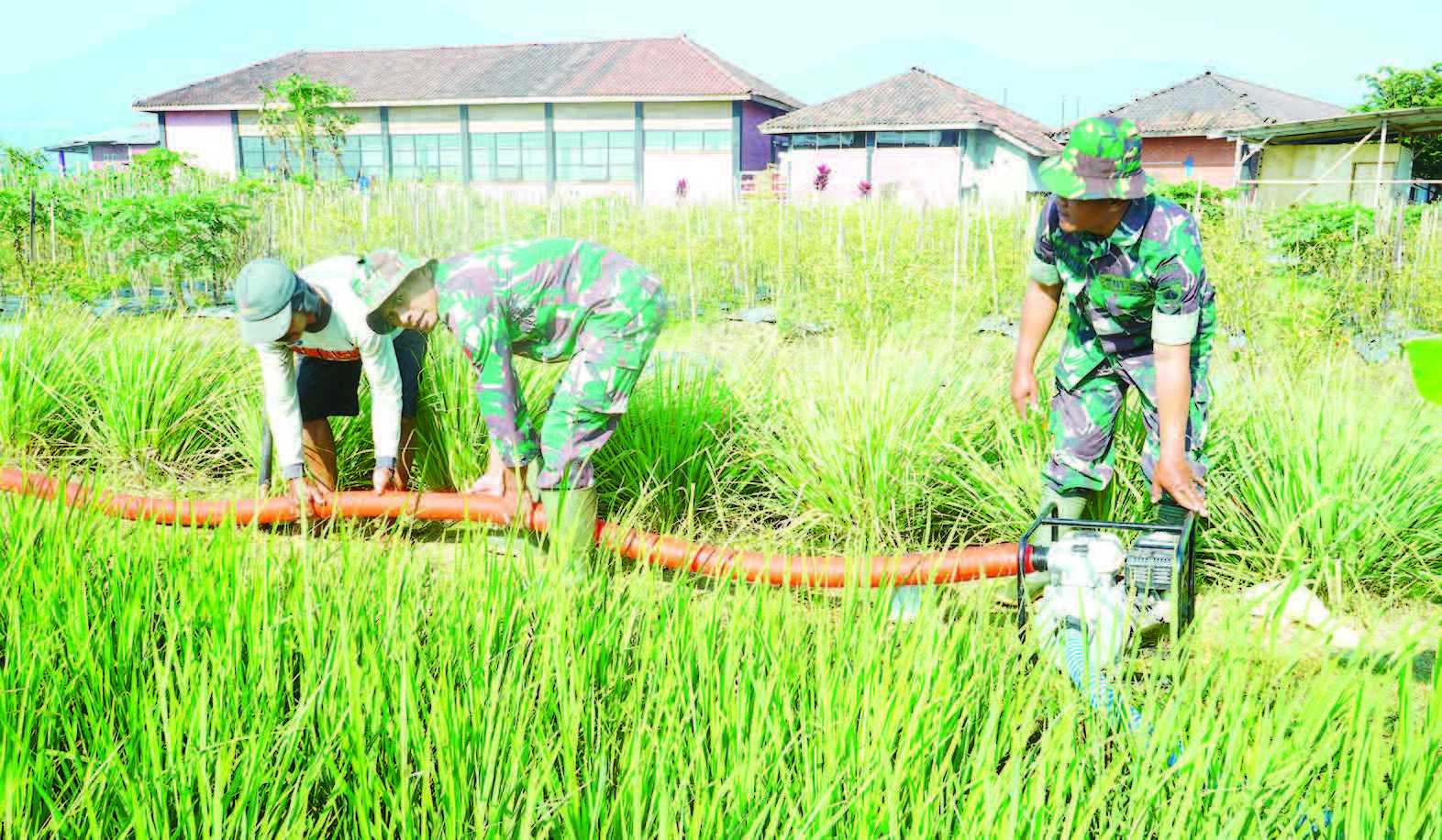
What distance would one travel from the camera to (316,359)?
382 centimetres

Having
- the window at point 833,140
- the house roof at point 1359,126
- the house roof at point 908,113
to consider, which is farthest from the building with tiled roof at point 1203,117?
the window at point 833,140

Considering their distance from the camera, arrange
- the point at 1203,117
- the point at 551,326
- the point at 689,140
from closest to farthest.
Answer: the point at 551,326
the point at 689,140
the point at 1203,117

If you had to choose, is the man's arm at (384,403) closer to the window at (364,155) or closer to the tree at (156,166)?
the tree at (156,166)

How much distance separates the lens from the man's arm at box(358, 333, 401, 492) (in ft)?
11.0

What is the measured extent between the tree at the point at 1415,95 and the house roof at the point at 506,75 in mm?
17183

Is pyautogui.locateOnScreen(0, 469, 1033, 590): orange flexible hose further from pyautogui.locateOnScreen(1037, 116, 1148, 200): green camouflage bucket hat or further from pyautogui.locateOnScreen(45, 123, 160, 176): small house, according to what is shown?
pyautogui.locateOnScreen(45, 123, 160, 176): small house

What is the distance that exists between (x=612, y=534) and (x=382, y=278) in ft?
3.14

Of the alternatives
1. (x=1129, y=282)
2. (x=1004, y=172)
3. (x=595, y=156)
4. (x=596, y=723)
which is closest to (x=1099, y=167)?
(x=1129, y=282)

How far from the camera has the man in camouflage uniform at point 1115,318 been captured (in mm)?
2570

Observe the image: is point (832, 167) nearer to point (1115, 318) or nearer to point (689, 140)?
point (689, 140)

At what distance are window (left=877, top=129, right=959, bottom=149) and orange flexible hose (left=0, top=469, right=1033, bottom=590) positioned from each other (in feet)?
90.0

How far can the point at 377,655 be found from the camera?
6.23ft

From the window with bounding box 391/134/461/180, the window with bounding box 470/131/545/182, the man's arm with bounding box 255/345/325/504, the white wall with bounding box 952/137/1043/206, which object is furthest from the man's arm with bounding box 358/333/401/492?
the window with bounding box 391/134/461/180

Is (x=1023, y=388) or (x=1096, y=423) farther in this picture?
(x=1023, y=388)
